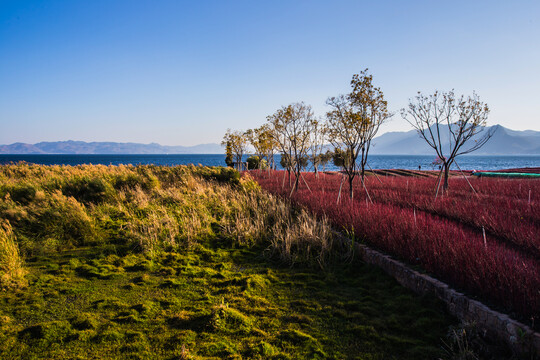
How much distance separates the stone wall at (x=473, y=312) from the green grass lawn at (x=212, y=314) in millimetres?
159

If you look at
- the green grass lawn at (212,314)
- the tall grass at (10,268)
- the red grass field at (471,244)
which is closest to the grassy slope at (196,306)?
the green grass lawn at (212,314)

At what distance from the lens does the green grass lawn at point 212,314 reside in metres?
2.96

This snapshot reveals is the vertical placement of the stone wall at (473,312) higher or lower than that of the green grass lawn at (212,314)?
higher

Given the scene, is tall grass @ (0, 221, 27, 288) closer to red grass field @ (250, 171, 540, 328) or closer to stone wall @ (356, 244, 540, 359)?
stone wall @ (356, 244, 540, 359)

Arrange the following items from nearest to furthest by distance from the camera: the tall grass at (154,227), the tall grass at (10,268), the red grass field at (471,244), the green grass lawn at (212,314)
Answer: the green grass lawn at (212,314)
the red grass field at (471,244)
the tall grass at (10,268)
the tall grass at (154,227)

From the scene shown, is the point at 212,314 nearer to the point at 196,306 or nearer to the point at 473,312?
the point at 196,306

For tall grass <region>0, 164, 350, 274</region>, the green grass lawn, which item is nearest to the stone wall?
the green grass lawn

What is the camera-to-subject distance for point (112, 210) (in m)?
8.84

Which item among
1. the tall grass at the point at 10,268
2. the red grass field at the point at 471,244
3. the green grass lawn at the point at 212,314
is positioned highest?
the red grass field at the point at 471,244

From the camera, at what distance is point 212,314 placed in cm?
350

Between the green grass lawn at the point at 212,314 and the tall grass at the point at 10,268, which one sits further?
the tall grass at the point at 10,268

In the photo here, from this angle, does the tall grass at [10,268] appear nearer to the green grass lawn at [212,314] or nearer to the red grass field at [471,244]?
the green grass lawn at [212,314]

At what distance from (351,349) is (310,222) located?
12.8ft

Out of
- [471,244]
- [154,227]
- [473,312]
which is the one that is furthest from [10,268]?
[471,244]
